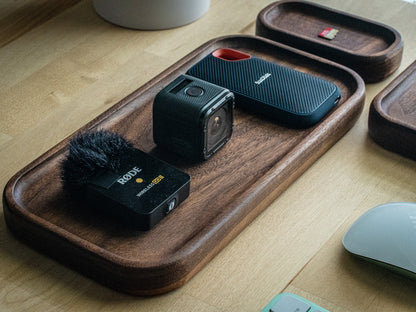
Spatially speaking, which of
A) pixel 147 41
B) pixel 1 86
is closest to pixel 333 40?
pixel 147 41

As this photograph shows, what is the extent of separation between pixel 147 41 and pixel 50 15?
0.20 metres

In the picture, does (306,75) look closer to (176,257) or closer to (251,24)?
(251,24)

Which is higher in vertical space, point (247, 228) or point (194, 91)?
point (194, 91)

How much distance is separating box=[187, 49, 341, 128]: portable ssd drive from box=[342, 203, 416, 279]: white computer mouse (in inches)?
7.5

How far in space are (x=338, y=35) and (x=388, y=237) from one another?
495 mm

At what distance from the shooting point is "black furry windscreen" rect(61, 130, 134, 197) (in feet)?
2.40

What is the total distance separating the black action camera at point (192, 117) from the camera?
782 millimetres

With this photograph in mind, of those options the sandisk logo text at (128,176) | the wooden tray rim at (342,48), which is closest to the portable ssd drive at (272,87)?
the wooden tray rim at (342,48)

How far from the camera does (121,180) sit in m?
0.74

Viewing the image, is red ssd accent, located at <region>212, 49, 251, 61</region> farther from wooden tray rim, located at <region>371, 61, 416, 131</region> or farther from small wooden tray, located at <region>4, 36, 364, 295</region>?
wooden tray rim, located at <region>371, 61, 416, 131</region>

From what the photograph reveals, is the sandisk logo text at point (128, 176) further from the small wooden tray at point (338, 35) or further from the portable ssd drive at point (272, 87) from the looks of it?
the small wooden tray at point (338, 35)

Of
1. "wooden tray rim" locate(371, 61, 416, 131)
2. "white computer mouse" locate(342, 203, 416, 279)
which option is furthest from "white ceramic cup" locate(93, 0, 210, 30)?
"white computer mouse" locate(342, 203, 416, 279)

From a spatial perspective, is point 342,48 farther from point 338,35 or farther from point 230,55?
point 230,55

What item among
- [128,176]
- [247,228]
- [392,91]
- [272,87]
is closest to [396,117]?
[392,91]
